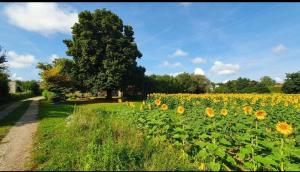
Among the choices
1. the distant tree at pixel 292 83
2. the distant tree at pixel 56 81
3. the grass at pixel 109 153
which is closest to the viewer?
the grass at pixel 109 153

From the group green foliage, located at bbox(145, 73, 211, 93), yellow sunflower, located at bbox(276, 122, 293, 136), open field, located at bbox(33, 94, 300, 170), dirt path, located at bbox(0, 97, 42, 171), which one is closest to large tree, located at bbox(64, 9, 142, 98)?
green foliage, located at bbox(145, 73, 211, 93)

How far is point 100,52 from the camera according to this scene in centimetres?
3641

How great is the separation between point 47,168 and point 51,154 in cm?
119

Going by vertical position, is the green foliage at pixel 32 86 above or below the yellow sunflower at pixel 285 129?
above

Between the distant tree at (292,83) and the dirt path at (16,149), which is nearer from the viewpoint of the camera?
the dirt path at (16,149)

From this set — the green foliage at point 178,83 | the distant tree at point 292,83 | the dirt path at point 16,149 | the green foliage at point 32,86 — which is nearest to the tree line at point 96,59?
the green foliage at point 178,83

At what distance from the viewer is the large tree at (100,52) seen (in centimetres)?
3531

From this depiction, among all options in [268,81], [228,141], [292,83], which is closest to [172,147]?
[228,141]

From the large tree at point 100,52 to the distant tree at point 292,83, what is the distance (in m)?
25.3

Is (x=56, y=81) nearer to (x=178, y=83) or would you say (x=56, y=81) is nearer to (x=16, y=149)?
(x=16, y=149)

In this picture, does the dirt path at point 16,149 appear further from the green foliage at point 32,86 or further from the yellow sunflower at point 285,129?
the green foliage at point 32,86

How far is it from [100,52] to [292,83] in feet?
97.7

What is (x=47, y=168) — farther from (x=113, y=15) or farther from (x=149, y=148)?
(x=113, y=15)

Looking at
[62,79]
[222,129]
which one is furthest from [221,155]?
[62,79]
